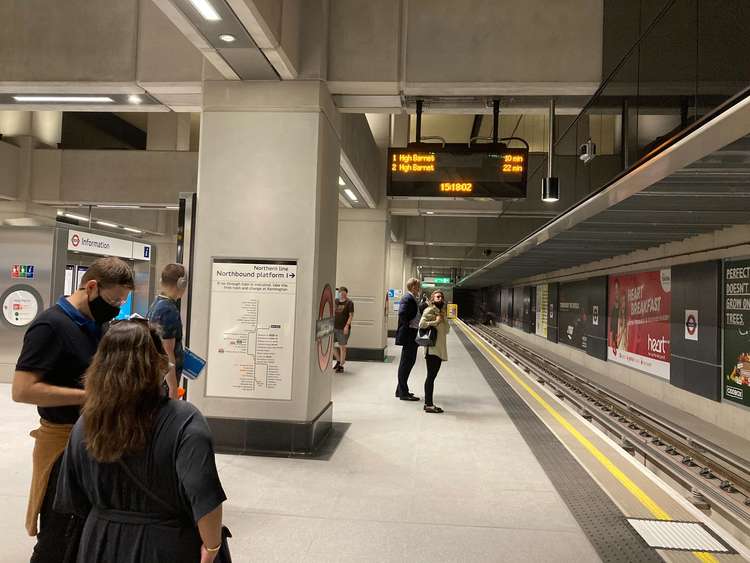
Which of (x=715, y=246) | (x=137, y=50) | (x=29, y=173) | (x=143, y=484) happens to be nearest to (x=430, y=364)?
(x=715, y=246)

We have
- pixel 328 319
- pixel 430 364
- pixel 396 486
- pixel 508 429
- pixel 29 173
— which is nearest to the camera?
pixel 396 486

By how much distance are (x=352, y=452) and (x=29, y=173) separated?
11290mm

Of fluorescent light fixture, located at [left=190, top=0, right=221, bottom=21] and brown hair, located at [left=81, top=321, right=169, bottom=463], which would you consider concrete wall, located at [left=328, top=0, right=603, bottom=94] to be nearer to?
fluorescent light fixture, located at [left=190, top=0, right=221, bottom=21]

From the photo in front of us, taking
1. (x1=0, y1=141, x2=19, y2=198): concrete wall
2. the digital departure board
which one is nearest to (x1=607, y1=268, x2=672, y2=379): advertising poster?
the digital departure board

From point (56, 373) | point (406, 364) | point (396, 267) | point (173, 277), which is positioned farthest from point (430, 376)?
point (396, 267)

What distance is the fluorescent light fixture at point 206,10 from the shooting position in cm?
386

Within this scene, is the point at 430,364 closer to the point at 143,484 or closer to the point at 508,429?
the point at 508,429

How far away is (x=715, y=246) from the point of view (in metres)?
8.02

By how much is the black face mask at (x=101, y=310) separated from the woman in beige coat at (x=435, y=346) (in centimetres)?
527

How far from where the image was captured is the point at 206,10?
3.97 meters

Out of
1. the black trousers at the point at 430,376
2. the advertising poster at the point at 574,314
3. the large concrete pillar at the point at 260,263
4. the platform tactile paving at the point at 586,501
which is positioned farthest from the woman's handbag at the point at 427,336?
the advertising poster at the point at 574,314

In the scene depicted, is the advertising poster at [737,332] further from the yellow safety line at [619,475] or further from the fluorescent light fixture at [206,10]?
the fluorescent light fixture at [206,10]

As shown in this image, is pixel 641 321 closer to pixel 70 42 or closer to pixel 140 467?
pixel 70 42

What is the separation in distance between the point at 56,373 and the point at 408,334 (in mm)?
6155
